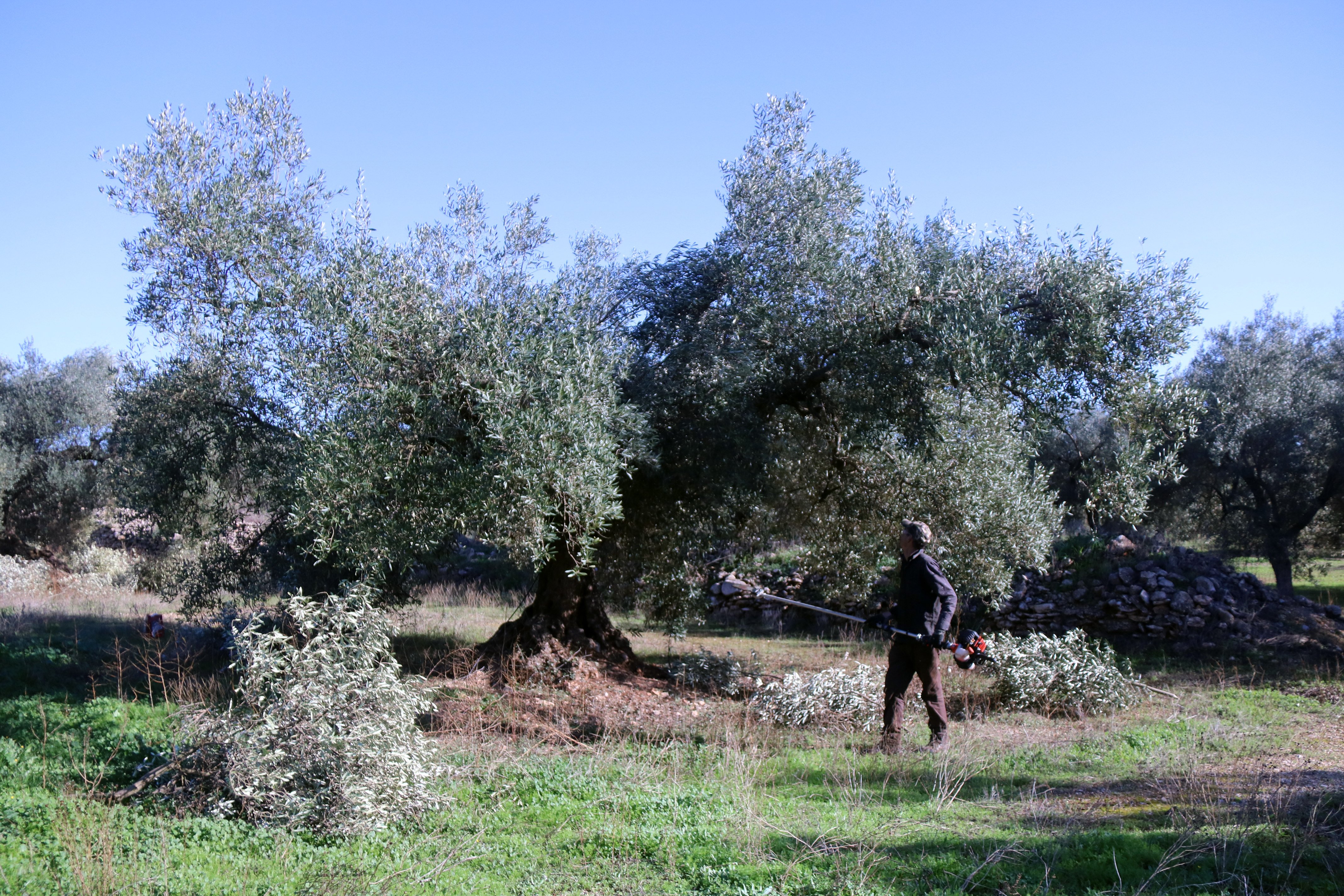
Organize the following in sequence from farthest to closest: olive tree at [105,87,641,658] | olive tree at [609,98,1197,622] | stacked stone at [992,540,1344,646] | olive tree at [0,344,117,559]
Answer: olive tree at [0,344,117,559] → stacked stone at [992,540,1344,646] → olive tree at [609,98,1197,622] → olive tree at [105,87,641,658]

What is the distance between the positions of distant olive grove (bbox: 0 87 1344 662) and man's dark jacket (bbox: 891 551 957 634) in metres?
1.98

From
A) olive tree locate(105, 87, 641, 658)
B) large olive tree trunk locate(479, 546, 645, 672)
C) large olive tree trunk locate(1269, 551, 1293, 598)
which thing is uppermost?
olive tree locate(105, 87, 641, 658)

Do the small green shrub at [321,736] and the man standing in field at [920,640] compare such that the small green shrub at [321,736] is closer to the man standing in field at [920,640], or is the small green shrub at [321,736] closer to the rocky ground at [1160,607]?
the man standing in field at [920,640]

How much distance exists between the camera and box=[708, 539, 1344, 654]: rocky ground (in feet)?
44.1

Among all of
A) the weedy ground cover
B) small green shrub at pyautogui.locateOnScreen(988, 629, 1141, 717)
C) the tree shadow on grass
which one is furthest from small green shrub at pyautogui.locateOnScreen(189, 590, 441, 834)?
small green shrub at pyautogui.locateOnScreen(988, 629, 1141, 717)

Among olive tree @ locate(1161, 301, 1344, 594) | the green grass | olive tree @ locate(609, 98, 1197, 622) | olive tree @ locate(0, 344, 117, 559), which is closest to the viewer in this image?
olive tree @ locate(609, 98, 1197, 622)

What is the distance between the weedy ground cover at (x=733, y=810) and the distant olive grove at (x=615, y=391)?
1897 mm

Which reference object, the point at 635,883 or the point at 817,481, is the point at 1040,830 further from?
the point at 817,481

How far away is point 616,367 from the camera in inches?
340

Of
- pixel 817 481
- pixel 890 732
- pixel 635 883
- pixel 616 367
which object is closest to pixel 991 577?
pixel 817 481

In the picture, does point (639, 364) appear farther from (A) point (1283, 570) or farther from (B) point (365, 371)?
(A) point (1283, 570)

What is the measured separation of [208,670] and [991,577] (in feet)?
31.1

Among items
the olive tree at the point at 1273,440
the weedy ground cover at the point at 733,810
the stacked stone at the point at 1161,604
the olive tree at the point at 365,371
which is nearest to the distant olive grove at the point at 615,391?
the olive tree at the point at 365,371

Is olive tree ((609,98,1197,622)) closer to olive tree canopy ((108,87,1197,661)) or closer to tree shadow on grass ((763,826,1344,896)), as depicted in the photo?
olive tree canopy ((108,87,1197,661))
